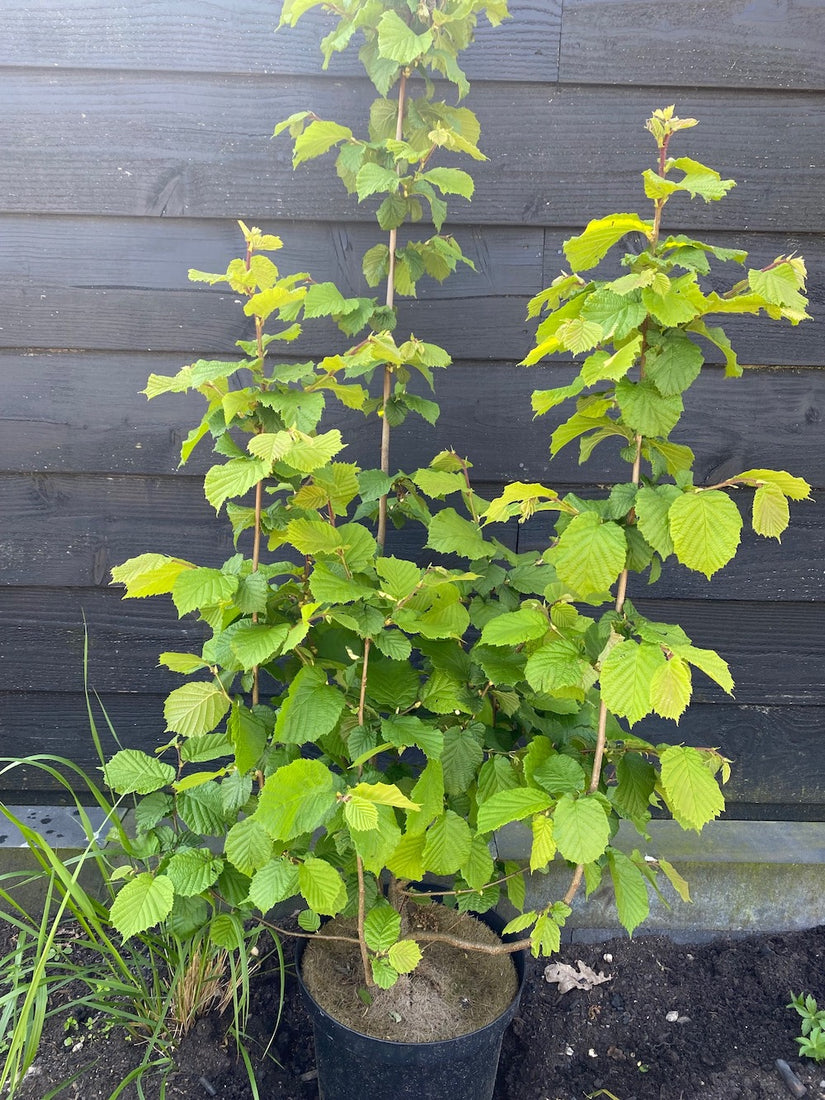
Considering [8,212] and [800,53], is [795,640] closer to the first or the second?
[800,53]

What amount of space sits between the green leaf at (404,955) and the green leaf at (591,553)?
0.56 meters

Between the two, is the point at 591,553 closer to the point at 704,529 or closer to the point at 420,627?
the point at 704,529

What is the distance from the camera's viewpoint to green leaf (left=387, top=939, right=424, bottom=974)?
3.35 ft

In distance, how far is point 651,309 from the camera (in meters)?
0.81

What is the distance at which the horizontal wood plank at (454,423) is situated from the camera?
1.55 m

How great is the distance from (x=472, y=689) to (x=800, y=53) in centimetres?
138

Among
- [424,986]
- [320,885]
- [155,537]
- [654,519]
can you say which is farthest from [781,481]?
[155,537]

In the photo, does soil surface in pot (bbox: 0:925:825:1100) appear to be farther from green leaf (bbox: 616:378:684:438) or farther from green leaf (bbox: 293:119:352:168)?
green leaf (bbox: 293:119:352:168)

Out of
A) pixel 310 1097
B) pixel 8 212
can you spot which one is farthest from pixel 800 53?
pixel 310 1097

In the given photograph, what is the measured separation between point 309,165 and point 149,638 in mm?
1047

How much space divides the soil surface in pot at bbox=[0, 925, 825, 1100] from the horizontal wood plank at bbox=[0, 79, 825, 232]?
1.53m

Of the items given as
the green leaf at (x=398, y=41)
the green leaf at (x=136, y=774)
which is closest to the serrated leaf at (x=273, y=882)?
the green leaf at (x=136, y=774)

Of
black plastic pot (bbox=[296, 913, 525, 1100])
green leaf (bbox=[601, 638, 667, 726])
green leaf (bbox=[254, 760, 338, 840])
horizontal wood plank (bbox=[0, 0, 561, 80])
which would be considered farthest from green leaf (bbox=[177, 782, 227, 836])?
horizontal wood plank (bbox=[0, 0, 561, 80])

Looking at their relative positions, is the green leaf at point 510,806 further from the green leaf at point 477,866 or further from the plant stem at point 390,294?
the plant stem at point 390,294
